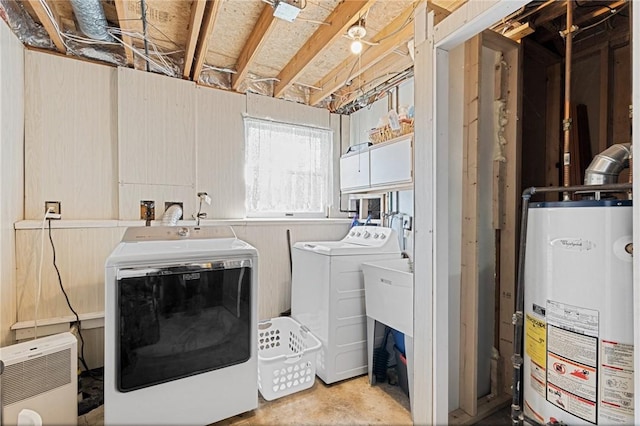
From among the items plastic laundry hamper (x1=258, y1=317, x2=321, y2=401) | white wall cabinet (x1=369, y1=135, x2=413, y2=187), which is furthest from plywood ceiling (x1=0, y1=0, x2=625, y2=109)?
plastic laundry hamper (x1=258, y1=317, x2=321, y2=401)

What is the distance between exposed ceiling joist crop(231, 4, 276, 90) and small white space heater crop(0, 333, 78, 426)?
2.13 m

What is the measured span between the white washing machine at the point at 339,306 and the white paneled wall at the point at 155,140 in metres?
1.28

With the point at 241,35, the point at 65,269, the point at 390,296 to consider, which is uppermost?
the point at 241,35

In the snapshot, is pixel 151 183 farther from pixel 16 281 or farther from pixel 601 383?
pixel 601 383

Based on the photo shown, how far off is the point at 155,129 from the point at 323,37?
1.50 meters

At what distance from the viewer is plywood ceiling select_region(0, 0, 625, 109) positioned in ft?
5.96

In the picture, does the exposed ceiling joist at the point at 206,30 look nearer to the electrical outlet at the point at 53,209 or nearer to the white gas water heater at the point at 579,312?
the electrical outlet at the point at 53,209

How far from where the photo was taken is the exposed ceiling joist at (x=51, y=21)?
5.52ft

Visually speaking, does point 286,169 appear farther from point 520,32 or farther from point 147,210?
point 520,32

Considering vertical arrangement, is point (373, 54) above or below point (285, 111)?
above

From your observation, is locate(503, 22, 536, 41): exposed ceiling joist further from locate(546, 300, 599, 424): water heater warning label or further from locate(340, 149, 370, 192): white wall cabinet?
locate(546, 300, 599, 424): water heater warning label

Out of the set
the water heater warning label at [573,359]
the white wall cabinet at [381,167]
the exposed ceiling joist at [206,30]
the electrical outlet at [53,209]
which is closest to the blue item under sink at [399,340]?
the water heater warning label at [573,359]

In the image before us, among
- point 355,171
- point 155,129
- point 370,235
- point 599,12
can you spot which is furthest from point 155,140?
point 599,12

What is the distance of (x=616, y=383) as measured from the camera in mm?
1066
